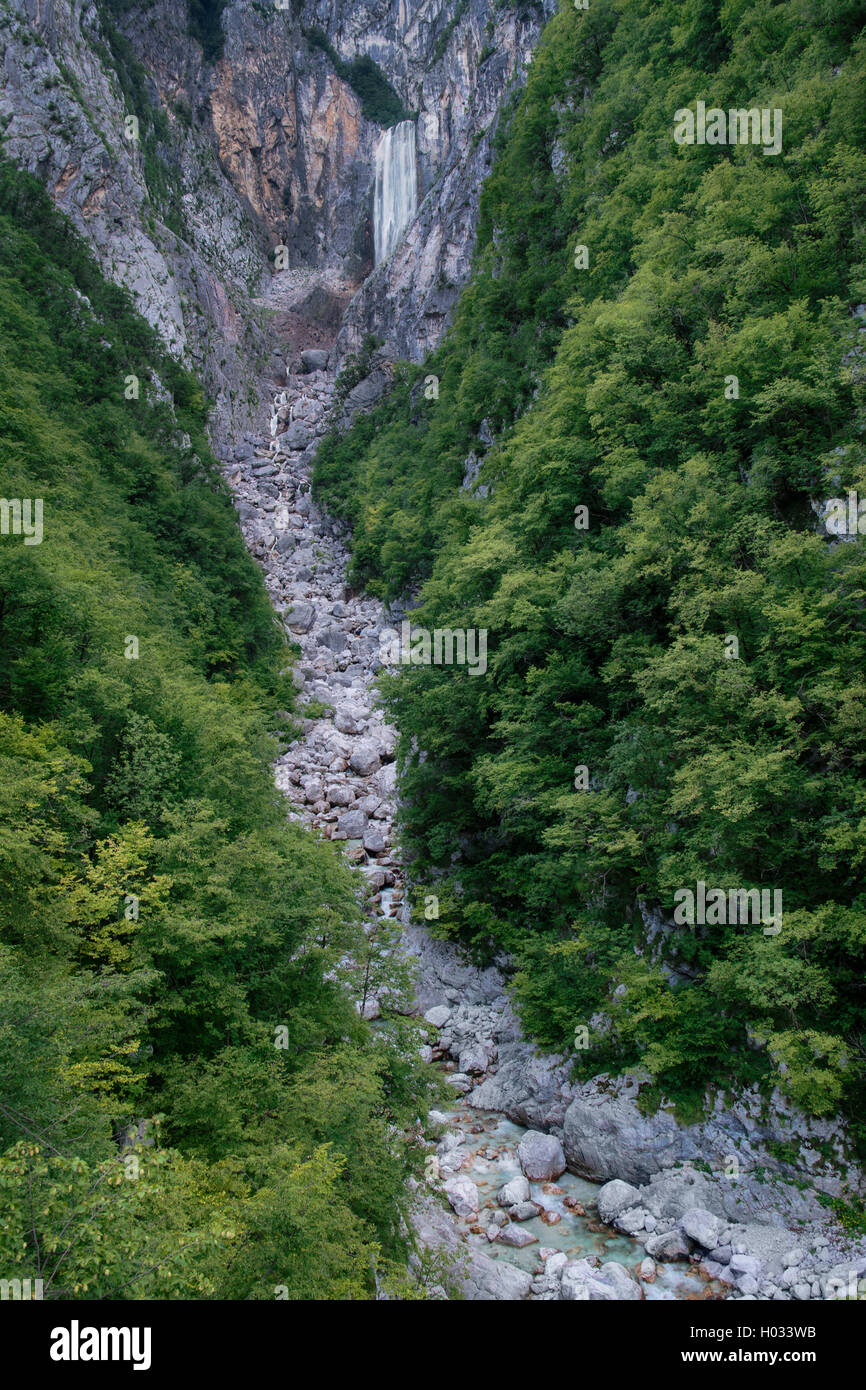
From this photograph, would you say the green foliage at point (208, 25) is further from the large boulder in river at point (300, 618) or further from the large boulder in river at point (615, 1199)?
the large boulder in river at point (615, 1199)

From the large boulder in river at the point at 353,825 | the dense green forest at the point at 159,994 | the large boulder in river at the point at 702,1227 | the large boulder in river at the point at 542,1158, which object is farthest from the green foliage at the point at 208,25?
the large boulder in river at the point at 702,1227

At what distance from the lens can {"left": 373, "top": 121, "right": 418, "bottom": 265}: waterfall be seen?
6456 cm

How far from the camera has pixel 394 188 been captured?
219ft

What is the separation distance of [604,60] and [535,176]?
195 inches

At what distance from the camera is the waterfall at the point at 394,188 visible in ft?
212

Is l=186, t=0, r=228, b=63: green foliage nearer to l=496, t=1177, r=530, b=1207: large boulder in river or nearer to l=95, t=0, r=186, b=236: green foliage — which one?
l=95, t=0, r=186, b=236: green foliage

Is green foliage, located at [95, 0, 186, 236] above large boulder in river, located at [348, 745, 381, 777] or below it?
above

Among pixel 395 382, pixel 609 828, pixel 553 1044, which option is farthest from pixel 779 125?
pixel 395 382

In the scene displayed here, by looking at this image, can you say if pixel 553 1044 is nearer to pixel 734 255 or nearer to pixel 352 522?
pixel 734 255

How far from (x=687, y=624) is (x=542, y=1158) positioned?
10019mm

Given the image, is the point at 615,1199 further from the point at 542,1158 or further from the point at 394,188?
the point at 394,188

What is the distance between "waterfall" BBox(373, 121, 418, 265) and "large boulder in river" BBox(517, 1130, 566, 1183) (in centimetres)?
6934

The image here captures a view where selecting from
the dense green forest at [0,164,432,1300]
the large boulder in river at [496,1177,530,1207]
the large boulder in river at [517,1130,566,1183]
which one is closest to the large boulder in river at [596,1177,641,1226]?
the large boulder in river at [517,1130,566,1183]

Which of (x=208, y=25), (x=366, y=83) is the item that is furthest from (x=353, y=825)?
(x=366, y=83)
